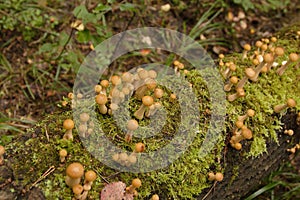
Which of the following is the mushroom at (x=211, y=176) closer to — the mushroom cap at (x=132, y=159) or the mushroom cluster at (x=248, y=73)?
the mushroom cluster at (x=248, y=73)

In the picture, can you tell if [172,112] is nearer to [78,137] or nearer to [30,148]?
[78,137]

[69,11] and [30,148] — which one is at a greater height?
[30,148]

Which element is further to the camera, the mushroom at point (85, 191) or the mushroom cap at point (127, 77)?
the mushroom cap at point (127, 77)

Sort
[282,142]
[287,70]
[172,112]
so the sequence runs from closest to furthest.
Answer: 1. [172,112]
2. [282,142]
3. [287,70]

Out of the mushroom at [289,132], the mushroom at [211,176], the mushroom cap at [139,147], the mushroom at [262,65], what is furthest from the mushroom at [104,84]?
the mushroom at [289,132]

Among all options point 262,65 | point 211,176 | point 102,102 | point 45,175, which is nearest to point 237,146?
point 211,176

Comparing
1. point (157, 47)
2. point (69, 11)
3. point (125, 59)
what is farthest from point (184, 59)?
point (69, 11)

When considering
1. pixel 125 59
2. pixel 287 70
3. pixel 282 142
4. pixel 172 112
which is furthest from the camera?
pixel 125 59

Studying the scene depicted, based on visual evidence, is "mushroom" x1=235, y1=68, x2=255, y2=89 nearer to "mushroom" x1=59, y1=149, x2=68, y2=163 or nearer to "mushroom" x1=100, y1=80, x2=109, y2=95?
"mushroom" x1=100, y1=80, x2=109, y2=95
